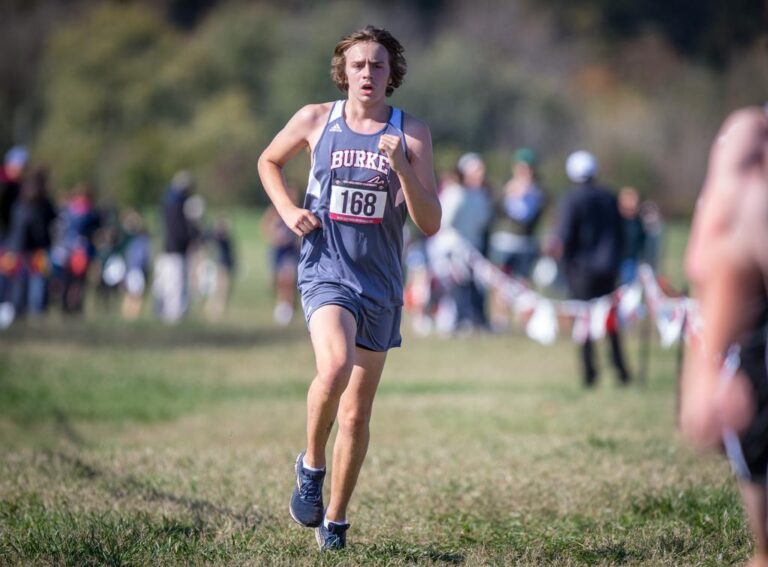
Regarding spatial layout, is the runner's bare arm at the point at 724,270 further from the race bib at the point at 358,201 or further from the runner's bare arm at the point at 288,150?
the runner's bare arm at the point at 288,150

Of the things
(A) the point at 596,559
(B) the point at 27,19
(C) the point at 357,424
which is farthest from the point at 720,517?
(B) the point at 27,19

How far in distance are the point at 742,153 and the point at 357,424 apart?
95.0 inches

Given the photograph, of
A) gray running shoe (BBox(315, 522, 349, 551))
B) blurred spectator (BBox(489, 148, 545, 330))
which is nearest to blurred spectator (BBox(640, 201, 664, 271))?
blurred spectator (BBox(489, 148, 545, 330))

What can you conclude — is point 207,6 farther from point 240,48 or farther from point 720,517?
point 720,517

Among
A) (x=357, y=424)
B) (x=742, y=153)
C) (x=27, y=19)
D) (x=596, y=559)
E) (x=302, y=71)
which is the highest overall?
(x=27, y=19)

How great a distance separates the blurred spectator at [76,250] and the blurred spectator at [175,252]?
1808mm

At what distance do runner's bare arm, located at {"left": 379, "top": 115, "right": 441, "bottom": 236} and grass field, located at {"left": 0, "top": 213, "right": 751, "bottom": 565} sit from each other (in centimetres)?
142

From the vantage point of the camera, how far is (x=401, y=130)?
5652mm

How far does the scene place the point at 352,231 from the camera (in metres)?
5.66

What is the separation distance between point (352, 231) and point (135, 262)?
21.8 meters

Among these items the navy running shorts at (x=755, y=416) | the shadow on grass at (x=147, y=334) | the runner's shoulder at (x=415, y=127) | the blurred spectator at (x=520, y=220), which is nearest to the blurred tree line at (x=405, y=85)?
the blurred spectator at (x=520, y=220)

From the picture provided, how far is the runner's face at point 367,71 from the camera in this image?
18.6 feet

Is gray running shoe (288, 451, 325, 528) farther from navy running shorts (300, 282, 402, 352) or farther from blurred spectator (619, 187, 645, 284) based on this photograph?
blurred spectator (619, 187, 645, 284)

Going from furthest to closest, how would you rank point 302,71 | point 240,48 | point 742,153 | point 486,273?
1. point 240,48
2. point 302,71
3. point 486,273
4. point 742,153
